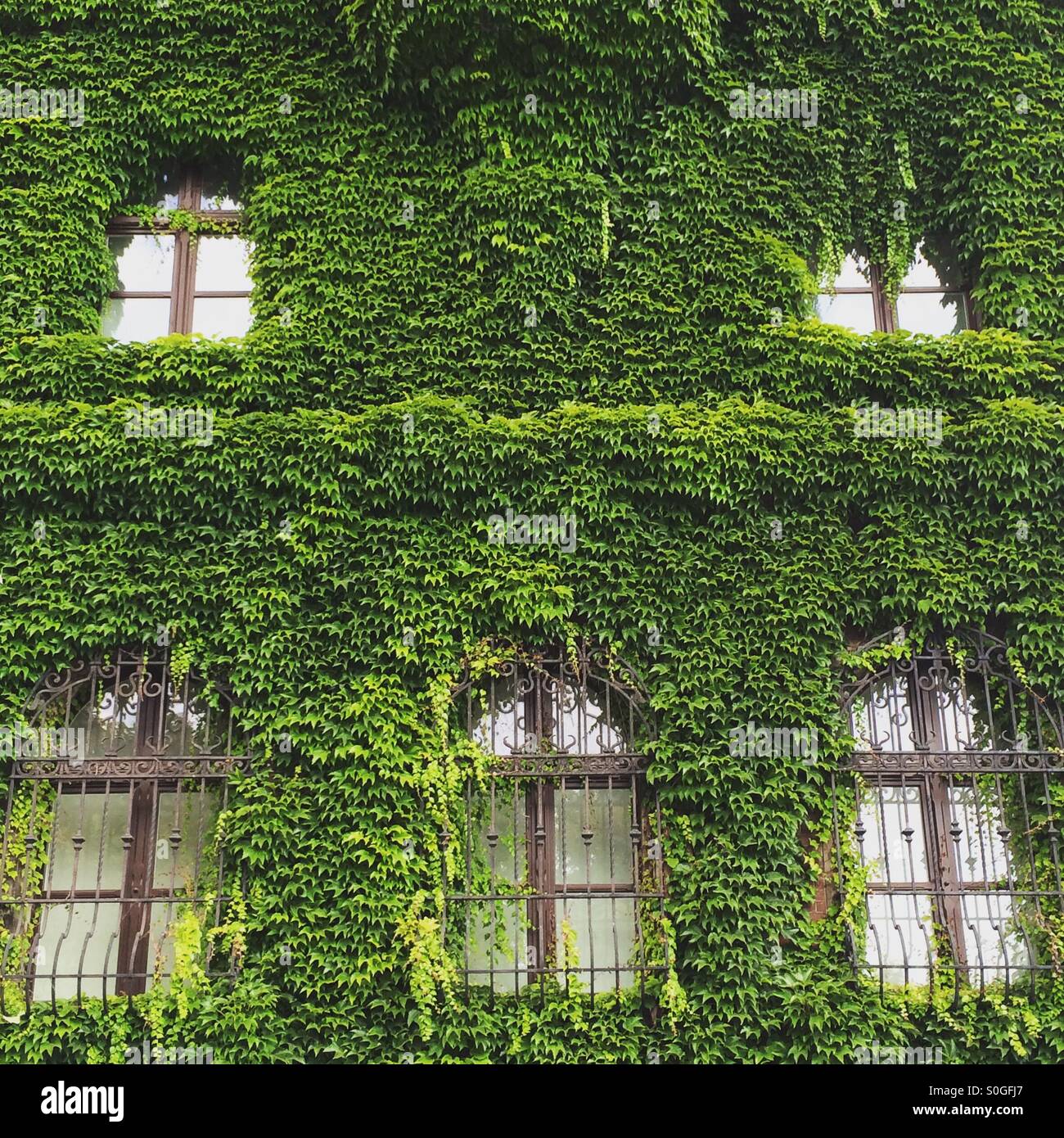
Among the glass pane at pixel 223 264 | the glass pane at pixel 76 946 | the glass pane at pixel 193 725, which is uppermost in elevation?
the glass pane at pixel 223 264

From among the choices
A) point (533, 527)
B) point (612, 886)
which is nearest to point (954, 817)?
point (612, 886)

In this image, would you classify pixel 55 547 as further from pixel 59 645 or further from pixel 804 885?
pixel 804 885

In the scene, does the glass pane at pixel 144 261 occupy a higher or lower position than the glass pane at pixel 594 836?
higher

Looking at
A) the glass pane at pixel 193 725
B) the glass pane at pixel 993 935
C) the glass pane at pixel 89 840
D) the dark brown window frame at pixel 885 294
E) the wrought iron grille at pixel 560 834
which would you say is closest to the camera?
the wrought iron grille at pixel 560 834

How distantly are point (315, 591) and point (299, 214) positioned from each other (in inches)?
120

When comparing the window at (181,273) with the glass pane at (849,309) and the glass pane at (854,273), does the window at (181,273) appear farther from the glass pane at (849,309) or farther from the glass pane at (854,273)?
the glass pane at (854,273)

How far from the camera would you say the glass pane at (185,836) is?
25.5 ft

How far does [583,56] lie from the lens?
910 centimetres

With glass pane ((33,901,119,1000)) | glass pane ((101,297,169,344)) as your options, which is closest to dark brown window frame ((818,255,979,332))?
glass pane ((101,297,169,344))

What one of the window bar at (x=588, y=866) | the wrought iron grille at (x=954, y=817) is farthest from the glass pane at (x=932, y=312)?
the window bar at (x=588, y=866)

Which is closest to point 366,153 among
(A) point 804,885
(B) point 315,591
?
(B) point 315,591

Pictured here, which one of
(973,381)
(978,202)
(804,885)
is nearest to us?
(804,885)

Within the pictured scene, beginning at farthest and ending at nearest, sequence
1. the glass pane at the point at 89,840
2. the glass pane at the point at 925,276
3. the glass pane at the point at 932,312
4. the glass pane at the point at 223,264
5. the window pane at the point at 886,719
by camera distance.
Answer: the glass pane at the point at 925,276
the glass pane at the point at 932,312
the glass pane at the point at 223,264
the window pane at the point at 886,719
the glass pane at the point at 89,840

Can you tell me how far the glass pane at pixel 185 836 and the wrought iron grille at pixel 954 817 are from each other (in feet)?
14.0
